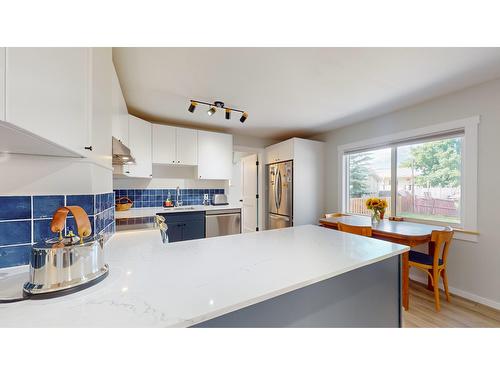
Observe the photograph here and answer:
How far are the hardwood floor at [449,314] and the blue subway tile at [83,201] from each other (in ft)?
8.51

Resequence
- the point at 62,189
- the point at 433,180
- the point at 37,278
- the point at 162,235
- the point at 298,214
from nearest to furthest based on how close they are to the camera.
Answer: the point at 37,278 → the point at 62,189 → the point at 162,235 → the point at 433,180 → the point at 298,214

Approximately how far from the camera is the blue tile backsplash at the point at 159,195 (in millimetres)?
3250

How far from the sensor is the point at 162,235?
5.22ft

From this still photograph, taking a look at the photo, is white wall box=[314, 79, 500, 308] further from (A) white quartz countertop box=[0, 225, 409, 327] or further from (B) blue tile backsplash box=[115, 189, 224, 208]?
(B) blue tile backsplash box=[115, 189, 224, 208]

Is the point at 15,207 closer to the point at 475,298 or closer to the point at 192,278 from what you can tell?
the point at 192,278

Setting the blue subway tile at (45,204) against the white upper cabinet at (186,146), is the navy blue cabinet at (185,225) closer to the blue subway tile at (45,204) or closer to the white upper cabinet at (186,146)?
the white upper cabinet at (186,146)

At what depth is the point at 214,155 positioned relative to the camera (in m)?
3.65

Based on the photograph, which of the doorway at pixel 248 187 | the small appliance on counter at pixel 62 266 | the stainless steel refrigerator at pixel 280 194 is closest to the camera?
the small appliance on counter at pixel 62 266

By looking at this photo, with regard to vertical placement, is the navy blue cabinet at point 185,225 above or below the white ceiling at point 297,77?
below

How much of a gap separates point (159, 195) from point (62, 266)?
297 centimetres

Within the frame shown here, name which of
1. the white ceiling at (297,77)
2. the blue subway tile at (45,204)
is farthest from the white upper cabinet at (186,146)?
the blue subway tile at (45,204)
